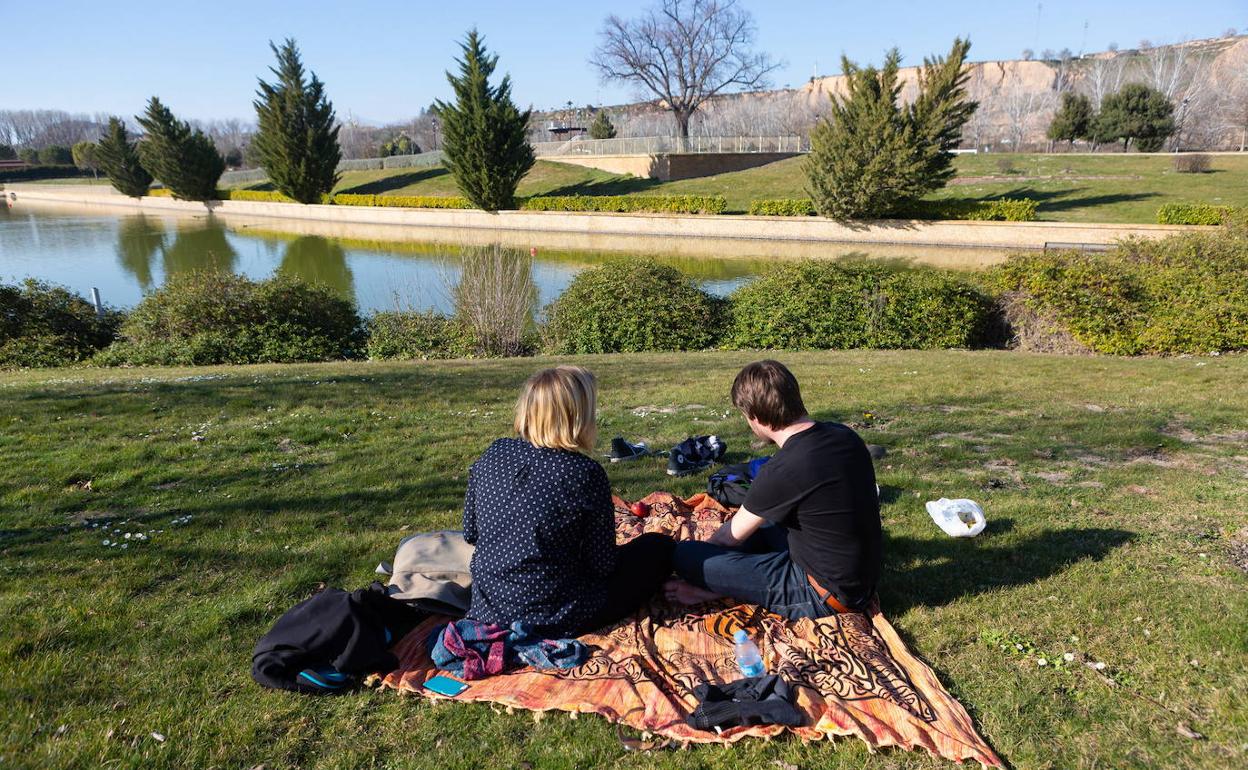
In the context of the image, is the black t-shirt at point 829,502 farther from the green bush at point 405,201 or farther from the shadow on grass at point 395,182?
the shadow on grass at point 395,182

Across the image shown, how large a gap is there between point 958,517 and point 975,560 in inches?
14.3

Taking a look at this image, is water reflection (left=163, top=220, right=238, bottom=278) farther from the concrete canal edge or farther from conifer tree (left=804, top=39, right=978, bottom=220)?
conifer tree (left=804, top=39, right=978, bottom=220)

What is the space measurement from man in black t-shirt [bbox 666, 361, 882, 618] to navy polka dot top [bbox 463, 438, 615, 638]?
64 cm

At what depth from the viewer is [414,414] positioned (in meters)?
6.94

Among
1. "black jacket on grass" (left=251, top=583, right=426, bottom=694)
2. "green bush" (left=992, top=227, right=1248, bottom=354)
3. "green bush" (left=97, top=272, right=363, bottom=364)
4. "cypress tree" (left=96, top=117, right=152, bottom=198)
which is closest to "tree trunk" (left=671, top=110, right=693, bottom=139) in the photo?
"cypress tree" (left=96, top=117, right=152, bottom=198)

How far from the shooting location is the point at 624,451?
560 centimetres

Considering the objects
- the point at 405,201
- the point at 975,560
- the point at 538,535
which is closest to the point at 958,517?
the point at 975,560

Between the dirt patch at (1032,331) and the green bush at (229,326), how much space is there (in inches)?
475

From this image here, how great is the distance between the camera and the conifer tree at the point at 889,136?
2486cm

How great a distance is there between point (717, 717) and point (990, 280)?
11.6 metres

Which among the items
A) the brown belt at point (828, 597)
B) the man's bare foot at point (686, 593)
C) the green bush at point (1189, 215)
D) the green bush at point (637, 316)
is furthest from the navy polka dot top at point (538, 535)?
the green bush at point (1189, 215)

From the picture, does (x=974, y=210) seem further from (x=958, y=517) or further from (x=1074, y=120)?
(x=958, y=517)

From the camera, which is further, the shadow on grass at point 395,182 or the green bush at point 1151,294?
the shadow on grass at point 395,182

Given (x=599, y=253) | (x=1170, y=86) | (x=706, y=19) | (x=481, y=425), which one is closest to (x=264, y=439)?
(x=481, y=425)
